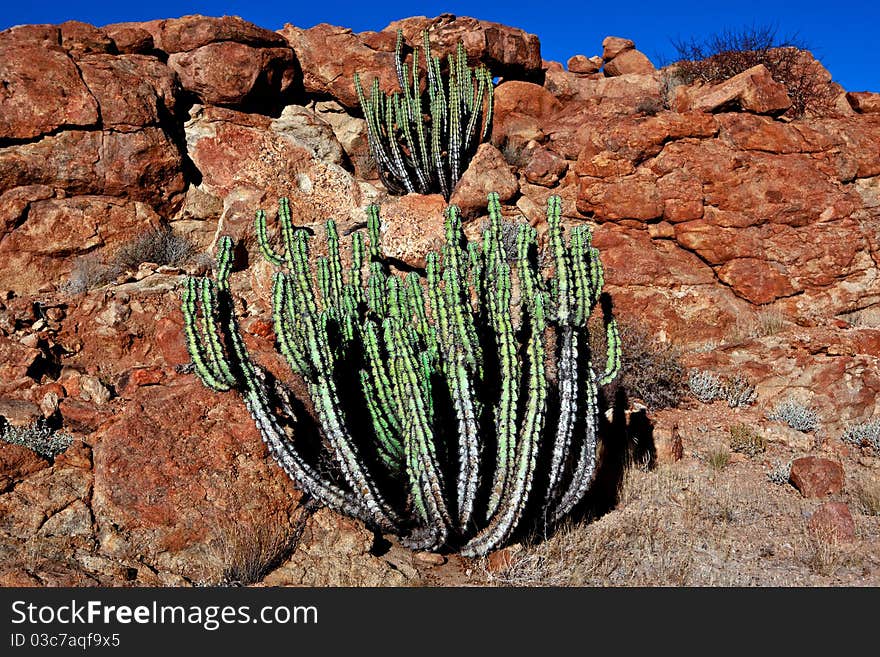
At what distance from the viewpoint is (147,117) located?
10.4 metres

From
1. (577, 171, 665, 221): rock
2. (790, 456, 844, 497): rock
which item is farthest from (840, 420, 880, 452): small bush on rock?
(577, 171, 665, 221): rock

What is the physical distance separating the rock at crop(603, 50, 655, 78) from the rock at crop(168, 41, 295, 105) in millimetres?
6848

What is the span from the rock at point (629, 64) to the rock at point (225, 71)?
22.5ft

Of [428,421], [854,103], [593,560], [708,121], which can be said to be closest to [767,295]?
[708,121]

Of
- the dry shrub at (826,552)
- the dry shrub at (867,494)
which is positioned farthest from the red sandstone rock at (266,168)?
the dry shrub at (826,552)

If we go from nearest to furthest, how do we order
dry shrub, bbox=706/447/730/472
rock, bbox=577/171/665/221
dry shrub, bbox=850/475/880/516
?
dry shrub, bbox=850/475/880/516 → dry shrub, bbox=706/447/730/472 → rock, bbox=577/171/665/221

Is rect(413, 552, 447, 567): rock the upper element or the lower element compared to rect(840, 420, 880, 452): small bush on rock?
lower

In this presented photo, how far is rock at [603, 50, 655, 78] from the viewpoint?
13.9 metres

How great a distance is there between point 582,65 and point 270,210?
26.2 ft

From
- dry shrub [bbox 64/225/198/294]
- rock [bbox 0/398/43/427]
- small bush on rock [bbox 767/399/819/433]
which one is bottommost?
small bush on rock [bbox 767/399/819/433]

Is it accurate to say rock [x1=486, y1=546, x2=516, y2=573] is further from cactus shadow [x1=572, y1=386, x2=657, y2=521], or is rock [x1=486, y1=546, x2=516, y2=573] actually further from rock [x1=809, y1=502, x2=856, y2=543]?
rock [x1=809, y1=502, x2=856, y2=543]

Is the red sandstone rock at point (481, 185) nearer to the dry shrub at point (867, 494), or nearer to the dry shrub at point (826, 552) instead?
the dry shrub at point (867, 494)

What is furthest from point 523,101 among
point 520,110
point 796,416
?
point 796,416

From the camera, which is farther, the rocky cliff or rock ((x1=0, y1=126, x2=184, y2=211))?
rock ((x1=0, y1=126, x2=184, y2=211))
